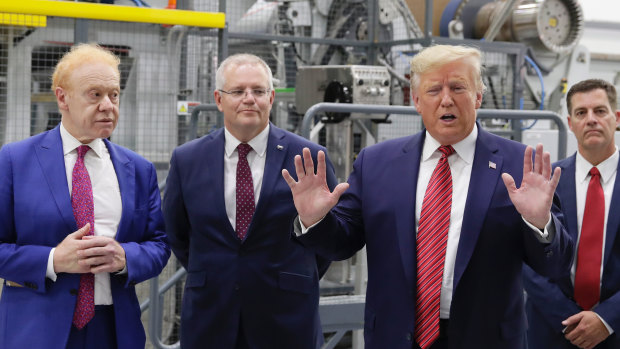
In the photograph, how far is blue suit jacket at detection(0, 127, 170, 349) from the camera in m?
2.54

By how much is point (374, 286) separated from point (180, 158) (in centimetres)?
106

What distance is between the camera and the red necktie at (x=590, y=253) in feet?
10.0

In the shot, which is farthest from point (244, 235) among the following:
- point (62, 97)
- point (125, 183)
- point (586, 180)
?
point (586, 180)

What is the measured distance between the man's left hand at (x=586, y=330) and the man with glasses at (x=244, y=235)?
0.98 metres

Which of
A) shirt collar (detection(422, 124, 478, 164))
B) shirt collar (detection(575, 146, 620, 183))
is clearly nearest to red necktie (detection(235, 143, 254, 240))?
shirt collar (detection(422, 124, 478, 164))

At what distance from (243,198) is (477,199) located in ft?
3.27

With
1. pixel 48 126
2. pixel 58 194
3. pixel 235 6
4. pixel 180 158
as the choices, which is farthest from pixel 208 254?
pixel 235 6

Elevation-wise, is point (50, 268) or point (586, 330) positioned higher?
point (50, 268)

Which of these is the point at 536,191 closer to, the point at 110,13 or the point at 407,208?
the point at 407,208

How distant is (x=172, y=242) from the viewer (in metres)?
3.22

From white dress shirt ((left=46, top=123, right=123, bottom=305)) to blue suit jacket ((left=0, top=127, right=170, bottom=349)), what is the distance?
0.08 ft

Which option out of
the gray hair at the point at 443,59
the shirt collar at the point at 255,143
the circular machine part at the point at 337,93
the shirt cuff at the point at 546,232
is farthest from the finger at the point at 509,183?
the circular machine part at the point at 337,93

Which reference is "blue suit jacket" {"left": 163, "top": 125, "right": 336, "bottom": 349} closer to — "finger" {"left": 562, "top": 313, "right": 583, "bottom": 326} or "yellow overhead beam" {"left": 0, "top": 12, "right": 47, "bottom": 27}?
"finger" {"left": 562, "top": 313, "right": 583, "bottom": 326}

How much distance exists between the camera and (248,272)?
9.67ft
